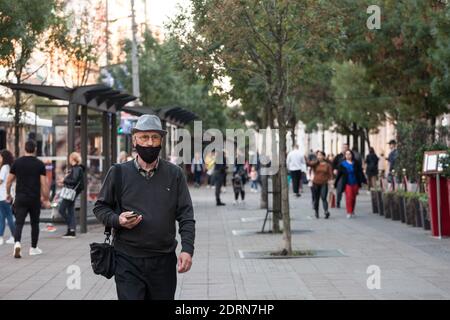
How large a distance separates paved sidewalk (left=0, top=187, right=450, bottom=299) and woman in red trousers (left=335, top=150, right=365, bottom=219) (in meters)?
2.98

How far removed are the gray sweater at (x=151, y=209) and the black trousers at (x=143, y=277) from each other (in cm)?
5

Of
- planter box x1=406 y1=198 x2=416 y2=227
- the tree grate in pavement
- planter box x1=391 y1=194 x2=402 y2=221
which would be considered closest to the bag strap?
the tree grate in pavement

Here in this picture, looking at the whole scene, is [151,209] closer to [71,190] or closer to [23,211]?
[23,211]

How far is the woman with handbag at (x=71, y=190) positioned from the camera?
68.1ft

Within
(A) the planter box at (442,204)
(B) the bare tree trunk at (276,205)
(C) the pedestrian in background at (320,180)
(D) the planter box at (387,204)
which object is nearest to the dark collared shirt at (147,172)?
(A) the planter box at (442,204)

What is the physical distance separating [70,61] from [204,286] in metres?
21.5

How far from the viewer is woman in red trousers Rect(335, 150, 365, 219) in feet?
87.1

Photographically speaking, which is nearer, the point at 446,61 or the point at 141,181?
the point at 141,181

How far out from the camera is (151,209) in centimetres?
748

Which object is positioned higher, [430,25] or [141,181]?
[430,25]

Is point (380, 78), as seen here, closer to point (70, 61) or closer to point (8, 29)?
point (70, 61)

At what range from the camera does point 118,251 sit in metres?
7.54
